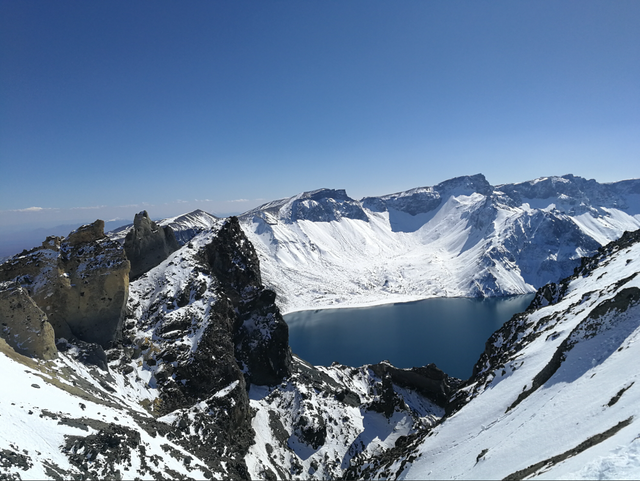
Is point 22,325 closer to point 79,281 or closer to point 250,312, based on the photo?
point 79,281

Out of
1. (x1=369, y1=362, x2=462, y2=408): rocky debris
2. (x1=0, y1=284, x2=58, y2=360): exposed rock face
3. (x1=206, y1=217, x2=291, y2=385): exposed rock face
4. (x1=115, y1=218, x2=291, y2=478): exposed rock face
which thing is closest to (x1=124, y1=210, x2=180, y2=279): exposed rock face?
(x1=115, y1=218, x2=291, y2=478): exposed rock face

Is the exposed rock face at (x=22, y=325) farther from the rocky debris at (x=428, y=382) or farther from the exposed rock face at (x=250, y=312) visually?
the rocky debris at (x=428, y=382)

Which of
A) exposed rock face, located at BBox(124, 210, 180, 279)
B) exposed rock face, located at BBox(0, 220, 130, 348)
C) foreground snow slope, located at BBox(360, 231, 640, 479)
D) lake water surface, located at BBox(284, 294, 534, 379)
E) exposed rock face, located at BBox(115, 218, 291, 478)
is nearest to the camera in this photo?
foreground snow slope, located at BBox(360, 231, 640, 479)

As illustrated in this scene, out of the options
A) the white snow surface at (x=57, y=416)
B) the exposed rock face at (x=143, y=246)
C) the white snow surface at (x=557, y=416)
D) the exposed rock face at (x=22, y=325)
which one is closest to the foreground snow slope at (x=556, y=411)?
the white snow surface at (x=557, y=416)

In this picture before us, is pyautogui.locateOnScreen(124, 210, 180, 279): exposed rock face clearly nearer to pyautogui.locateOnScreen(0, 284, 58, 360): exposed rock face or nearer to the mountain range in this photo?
the mountain range

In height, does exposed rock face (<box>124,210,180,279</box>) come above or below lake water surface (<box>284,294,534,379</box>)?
above

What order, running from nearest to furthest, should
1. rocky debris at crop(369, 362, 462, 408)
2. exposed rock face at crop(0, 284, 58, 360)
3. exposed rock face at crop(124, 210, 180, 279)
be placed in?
1. exposed rock face at crop(0, 284, 58, 360)
2. rocky debris at crop(369, 362, 462, 408)
3. exposed rock face at crop(124, 210, 180, 279)

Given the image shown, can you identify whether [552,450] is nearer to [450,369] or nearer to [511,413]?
[511,413]

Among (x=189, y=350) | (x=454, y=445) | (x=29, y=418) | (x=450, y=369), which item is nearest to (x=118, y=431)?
(x=29, y=418)
